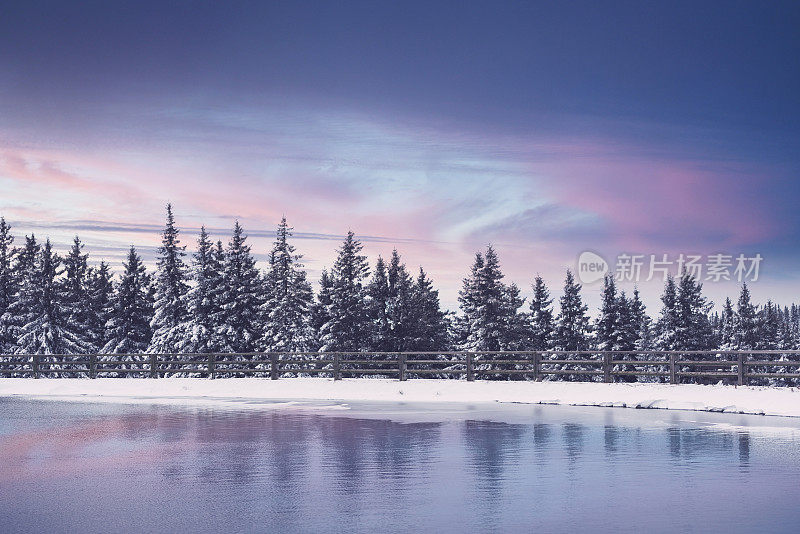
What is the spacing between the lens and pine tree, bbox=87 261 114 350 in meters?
80.9

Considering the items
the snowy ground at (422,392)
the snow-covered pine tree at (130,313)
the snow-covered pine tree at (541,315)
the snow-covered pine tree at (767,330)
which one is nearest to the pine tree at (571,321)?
the snow-covered pine tree at (541,315)

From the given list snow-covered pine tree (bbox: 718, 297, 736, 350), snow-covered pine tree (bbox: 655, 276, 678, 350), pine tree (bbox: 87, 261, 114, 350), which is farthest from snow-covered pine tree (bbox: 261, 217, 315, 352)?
snow-covered pine tree (bbox: 718, 297, 736, 350)

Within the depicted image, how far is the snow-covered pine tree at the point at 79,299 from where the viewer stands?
78.4m

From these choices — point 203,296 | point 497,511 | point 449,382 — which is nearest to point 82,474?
point 497,511

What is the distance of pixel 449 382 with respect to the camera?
3272 cm

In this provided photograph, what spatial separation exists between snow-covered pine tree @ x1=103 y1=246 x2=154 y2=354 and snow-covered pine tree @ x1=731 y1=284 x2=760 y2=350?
61.5 metres

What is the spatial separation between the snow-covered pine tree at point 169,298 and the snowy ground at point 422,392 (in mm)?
24686

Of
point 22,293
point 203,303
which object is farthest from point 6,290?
point 203,303

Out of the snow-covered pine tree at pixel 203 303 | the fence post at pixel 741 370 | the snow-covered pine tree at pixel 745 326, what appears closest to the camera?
the fence post at pixel 741 370

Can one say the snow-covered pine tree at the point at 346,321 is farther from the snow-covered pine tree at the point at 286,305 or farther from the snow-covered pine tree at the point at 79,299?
the snow-covered pine tree at the point at 79,299

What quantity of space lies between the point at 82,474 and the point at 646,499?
26.9 feet

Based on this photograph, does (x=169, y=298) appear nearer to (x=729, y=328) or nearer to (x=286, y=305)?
(x=286, y=305)

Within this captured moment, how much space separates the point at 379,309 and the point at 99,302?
31077mm

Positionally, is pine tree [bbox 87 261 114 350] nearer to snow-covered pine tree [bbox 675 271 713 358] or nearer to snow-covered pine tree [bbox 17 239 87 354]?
snow-covered pine tree [bbox 17 239 87 354]
